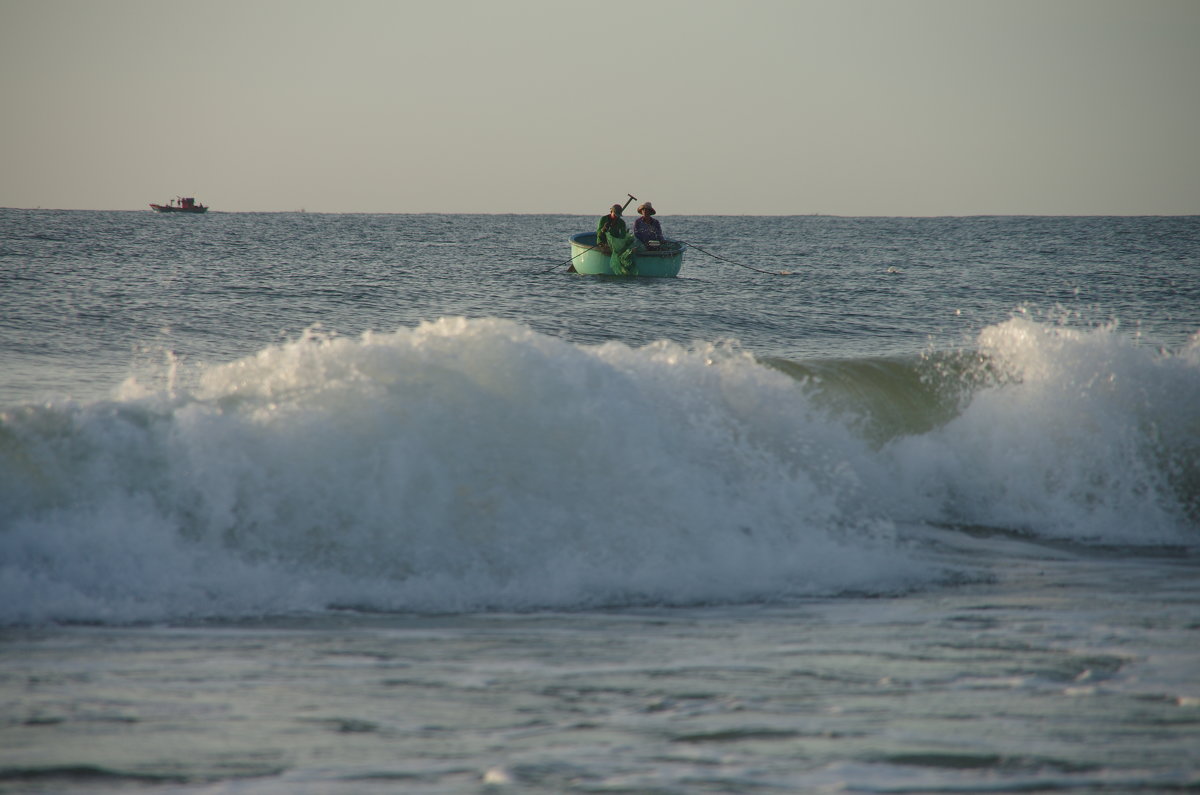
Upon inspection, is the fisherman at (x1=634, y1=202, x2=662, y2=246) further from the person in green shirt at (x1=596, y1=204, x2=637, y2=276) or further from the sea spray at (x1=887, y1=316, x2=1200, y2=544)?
the sea spray at (x1=887, y1=316, x2=1200, y2=544)

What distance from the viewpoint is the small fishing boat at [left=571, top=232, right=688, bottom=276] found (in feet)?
→ 87.7

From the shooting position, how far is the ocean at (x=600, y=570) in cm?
350

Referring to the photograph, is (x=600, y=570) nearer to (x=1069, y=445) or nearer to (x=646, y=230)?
(x=1069, y=445)

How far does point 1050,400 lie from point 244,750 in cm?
799

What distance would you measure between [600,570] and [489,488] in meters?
0.93

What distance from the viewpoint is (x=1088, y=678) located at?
4.25 m

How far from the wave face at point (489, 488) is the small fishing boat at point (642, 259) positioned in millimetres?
18128

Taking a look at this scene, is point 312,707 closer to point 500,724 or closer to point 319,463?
point 500,724

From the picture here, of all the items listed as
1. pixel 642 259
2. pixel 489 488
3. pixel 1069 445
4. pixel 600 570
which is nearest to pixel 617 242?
pixel 642 259

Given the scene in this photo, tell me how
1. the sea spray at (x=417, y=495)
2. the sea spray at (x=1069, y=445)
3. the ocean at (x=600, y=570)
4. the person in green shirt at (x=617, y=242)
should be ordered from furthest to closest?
the person in green shirt at (x=617, y=242), the sea spray at (x=1069, y=445), the sea spray at (x=417, y=495), the ocean at (x=600, y=570)

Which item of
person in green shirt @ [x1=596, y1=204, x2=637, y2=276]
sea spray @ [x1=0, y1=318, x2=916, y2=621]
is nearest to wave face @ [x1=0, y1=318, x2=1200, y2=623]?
sea spray @ [x1=0, y1=318, x2=916, y2=621]

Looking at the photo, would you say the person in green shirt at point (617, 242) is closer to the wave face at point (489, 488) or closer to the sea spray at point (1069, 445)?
the sea spray at point (1069, 445)

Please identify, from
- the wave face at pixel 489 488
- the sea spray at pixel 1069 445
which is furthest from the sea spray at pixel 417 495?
the sea spray at pixel 1069 445

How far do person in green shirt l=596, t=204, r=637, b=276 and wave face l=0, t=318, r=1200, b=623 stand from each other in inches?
701
